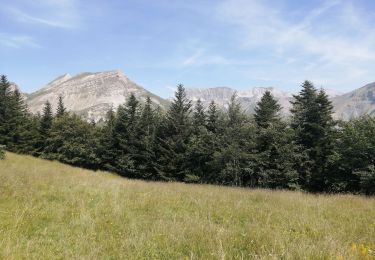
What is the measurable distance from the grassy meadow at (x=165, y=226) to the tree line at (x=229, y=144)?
18.1 m

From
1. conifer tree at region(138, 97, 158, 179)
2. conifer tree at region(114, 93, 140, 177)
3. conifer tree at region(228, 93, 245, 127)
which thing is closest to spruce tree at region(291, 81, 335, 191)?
conifer tree at region(228, 93, 245, 127)

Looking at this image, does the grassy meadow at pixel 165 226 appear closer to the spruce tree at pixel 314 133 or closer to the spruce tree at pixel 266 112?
the spruce tree at pixel 314 133

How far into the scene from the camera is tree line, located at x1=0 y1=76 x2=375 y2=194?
28.0m

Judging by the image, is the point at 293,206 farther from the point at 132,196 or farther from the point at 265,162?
the point at 265,162

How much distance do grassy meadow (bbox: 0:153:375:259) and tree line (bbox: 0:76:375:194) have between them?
1808cm

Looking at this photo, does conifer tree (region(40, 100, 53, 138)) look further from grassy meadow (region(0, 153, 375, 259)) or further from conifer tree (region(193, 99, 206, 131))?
grassy meadow (region(0, 153, 375, 259))

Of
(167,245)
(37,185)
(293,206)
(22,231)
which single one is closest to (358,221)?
(293,206)

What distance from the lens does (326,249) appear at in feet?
14.3

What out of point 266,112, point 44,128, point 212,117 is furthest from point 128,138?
point 44,128

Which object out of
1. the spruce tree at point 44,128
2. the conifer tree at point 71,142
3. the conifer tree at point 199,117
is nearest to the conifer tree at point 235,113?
the conifer tree at point 199,117

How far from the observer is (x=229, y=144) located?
3100 centimetres

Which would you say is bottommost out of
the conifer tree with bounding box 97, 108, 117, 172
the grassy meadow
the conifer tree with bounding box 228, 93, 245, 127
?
the grassy meadow

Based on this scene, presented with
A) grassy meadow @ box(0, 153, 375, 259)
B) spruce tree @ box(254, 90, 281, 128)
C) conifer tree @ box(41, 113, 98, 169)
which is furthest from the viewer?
conifer tree @ box(41, 113, 98, 169)

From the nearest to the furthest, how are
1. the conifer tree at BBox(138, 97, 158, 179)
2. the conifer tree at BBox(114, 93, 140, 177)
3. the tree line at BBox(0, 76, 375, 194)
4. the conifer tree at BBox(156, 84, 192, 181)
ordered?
the tree line at BBox(0, 76, 375, 194) → the conifer tree at BBox(156, 84, 192, 181) → the conifer tree at BBox(138, 97, 158, 179) → the conifer tree at BBox(114, 93, 140, 177)
